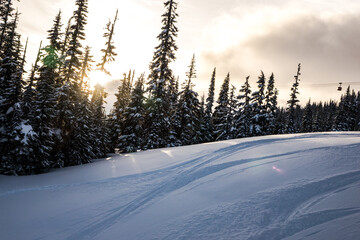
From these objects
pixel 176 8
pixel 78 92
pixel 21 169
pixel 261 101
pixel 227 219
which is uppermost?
pixel 176 8

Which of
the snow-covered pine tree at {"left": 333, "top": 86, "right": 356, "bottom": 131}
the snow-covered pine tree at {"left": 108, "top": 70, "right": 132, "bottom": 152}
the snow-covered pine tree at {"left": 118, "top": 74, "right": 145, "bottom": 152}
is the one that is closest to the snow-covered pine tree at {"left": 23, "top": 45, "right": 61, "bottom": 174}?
the snow-covered pine tree at {"left": 118, "top": 74, "right": 145, "bottom": 152}

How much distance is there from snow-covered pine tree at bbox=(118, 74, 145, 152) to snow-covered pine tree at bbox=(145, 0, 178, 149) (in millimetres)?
820

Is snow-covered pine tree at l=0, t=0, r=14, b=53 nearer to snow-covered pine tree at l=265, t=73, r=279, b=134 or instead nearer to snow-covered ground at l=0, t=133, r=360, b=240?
snow-covered ground at l=0, t=133, r=360, b=240

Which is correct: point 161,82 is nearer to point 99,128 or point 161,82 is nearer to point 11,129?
point 99,128

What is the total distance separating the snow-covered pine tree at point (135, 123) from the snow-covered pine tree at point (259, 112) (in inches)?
717

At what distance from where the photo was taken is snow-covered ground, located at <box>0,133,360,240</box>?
489 centimetres

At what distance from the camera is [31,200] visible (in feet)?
28.1

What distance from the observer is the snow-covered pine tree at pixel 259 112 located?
3303cm

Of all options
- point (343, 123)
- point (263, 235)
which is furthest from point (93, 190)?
point (343, 123)

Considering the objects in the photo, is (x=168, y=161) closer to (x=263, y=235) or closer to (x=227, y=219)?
(x=227, y=219)

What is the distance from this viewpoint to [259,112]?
34031 millimetres

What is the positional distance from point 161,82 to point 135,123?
18.1 ft

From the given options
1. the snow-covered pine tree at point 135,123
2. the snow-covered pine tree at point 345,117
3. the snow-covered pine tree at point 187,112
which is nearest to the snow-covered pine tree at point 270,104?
the snow-covered pine tree at point 187,112

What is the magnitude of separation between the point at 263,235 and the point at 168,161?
7.13 meters
